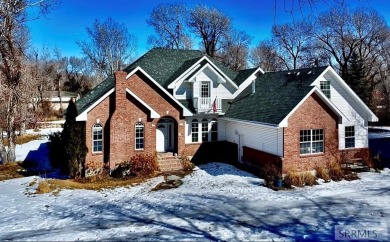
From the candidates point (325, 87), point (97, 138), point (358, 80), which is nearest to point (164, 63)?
point (97, 138)

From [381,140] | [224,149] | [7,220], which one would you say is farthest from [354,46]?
[7,220]

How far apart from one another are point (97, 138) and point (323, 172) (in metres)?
13.5

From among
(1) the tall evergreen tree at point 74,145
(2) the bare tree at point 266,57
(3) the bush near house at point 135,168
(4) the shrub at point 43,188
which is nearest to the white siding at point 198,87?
(3) the bush near house at point 135,168

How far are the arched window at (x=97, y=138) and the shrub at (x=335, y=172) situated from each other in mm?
13683

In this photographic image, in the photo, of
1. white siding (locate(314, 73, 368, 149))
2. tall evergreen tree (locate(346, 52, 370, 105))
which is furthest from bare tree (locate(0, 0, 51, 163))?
tall evergreen tree (locate(346, 52, 370, 105))

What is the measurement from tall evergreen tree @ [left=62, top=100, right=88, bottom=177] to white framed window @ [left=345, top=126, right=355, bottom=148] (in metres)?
16.2

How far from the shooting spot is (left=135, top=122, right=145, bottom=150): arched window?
20.1 meters

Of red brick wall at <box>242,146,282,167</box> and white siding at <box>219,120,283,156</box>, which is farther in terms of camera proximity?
white siding at <box>219,120,283,156</box>

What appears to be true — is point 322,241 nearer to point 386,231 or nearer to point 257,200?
point 386,231

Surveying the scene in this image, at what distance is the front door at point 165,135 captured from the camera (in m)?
22.2

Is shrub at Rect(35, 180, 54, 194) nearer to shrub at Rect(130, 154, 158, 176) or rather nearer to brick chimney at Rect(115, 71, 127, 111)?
shrub at Rect(130, 154, 158, 176)

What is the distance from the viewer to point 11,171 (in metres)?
20.5

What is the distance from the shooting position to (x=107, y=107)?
19.2 meters

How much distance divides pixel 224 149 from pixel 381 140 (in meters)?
18.1
